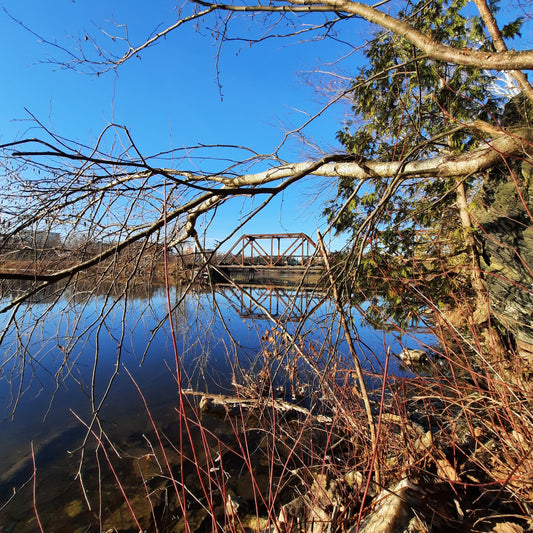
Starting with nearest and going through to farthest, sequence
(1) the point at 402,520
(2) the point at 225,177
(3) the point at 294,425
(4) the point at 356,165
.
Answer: (1) the point at 402,520, (2) the point at 225,177, (4) the point at 356,165, (3) the point at 294,425

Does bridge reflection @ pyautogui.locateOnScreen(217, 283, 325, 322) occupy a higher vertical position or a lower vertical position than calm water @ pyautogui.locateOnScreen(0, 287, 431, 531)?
higher

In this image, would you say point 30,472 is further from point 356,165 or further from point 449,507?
point 356,165

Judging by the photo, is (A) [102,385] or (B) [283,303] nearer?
(B) [283,303]

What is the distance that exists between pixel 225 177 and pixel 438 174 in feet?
5.54

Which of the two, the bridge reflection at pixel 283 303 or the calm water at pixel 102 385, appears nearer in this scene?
the bridge reflection at pixel 283 303

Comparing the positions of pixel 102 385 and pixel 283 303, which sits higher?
pixel 283 303

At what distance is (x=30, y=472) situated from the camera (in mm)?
3234

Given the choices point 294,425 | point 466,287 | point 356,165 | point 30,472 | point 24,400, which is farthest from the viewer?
point 24,400

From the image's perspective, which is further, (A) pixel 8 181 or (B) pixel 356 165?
(B) pixel 356 165

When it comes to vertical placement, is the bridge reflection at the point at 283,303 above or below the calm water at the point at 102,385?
above

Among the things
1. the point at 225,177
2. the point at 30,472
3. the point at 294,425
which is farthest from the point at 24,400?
the point at 225,177

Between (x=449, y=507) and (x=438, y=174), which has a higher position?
(x=438, y=174)

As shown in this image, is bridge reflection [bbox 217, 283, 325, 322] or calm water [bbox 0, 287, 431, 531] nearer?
bridge reflection [bbox 217, 283, 325, 322]

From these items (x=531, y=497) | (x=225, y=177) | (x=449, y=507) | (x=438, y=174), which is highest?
(x=438, y=174)
